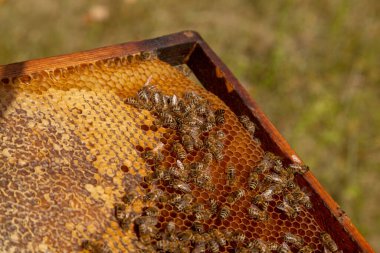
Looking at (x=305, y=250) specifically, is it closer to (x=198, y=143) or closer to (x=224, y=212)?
(x=224, y=212)

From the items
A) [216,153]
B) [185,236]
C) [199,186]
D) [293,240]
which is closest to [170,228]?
[185,236]

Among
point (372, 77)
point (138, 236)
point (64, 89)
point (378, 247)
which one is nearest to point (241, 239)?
point (138, 236)

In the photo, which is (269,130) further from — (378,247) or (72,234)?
(378,247)

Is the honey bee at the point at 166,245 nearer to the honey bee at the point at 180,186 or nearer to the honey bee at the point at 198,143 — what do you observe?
the honey bee at the point at 180,186

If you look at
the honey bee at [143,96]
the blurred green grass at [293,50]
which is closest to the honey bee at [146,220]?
the honey bee at [143,96]

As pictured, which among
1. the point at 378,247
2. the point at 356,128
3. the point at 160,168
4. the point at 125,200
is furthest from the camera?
the point at 356,128
